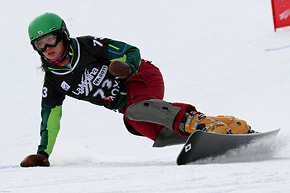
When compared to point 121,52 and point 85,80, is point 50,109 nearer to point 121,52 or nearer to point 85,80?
point 85,80

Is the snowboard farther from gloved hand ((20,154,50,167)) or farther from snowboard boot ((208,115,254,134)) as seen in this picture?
gloved hand ((20,154,50,167))

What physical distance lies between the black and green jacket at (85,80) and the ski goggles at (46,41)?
0.13 m

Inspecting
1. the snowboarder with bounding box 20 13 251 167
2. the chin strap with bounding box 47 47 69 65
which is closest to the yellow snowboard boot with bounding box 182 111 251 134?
the snowboarder with bounding box 20 13 251 167

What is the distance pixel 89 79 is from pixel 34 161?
673mm

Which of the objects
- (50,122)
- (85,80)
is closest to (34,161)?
(50,122)

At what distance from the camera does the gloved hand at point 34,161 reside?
3240 millimetres

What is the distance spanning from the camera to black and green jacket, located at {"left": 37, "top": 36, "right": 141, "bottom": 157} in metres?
3.44

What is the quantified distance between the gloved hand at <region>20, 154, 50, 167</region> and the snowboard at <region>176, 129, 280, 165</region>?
1025mm

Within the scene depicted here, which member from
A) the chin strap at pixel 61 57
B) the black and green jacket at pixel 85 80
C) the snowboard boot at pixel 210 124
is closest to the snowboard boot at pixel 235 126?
the snowboard boot at pixel 210 124

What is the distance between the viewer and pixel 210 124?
9.45ft

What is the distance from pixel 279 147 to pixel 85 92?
4.49ft

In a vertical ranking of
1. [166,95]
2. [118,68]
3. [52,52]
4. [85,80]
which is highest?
[52,52]

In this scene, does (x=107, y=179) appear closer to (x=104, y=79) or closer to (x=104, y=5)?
(x=104, y=79)

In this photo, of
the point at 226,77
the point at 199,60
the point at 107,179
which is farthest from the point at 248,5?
the point at 107,179
